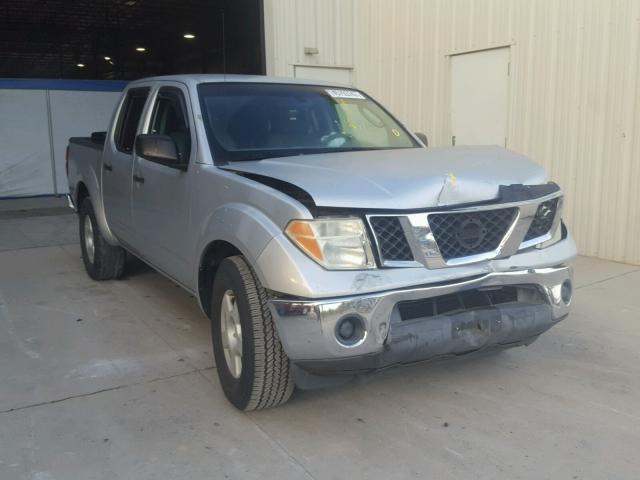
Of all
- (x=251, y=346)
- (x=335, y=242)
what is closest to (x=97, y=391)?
(x=251, y=346)

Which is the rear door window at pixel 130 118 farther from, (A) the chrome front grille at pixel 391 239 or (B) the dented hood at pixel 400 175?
(A) the chrome front grille at pixel 391 239

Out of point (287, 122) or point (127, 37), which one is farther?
point (127, 37)

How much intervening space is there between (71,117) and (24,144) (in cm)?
116

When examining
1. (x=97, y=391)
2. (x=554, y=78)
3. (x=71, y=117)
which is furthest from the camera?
(x=71, y=117)

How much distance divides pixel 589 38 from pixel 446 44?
211 cm

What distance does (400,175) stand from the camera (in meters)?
3.21

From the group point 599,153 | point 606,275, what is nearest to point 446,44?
point 599,153

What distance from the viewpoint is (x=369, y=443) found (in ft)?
10.5

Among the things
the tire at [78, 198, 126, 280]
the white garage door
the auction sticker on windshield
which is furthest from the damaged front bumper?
the white garage door

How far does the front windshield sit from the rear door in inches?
44.1

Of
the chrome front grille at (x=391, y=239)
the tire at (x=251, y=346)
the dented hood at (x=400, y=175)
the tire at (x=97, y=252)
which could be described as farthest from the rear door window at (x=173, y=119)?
the tire at (x=97, y=252)

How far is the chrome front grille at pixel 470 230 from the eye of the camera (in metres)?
3.08

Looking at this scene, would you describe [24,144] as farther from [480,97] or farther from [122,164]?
[480,97]

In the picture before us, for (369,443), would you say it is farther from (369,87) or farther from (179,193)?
(369,87)
